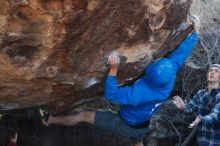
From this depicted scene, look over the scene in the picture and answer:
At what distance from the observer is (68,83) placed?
3271 mm

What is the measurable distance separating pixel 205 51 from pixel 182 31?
1.73m

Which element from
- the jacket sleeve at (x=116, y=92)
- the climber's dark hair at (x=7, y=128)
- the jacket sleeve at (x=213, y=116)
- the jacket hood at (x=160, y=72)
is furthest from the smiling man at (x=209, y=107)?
the climber's dark hair at (x=7, y=128)

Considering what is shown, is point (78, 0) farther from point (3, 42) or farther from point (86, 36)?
point (3, 42)

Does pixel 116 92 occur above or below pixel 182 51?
below

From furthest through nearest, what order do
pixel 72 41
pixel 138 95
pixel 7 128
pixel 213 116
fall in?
pixel 7 128 → pixel 213 116 → pixel 138 95 → pixel 72 41

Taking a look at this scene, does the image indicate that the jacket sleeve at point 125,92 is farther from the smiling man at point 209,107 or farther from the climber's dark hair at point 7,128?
the climber's dark hair at point 7,128

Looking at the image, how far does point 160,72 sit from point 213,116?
30.9 inches

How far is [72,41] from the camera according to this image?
2.96m

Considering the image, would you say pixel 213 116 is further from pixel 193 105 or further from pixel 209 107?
pixel 193 105

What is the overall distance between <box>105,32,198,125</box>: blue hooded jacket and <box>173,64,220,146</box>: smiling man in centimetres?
52

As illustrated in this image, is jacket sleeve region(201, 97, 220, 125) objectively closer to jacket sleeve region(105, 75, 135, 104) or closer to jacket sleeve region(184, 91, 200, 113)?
jacket sleeve region(184, 91, 200, 113)

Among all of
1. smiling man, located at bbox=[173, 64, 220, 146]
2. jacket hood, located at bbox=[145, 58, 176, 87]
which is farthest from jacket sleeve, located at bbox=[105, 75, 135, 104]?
smiling man, located at bbox=[173, 64, 220, 146]

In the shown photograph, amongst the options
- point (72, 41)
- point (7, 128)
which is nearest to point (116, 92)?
point (72, 41)

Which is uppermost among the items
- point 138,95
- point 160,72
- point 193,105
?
point 160,72
